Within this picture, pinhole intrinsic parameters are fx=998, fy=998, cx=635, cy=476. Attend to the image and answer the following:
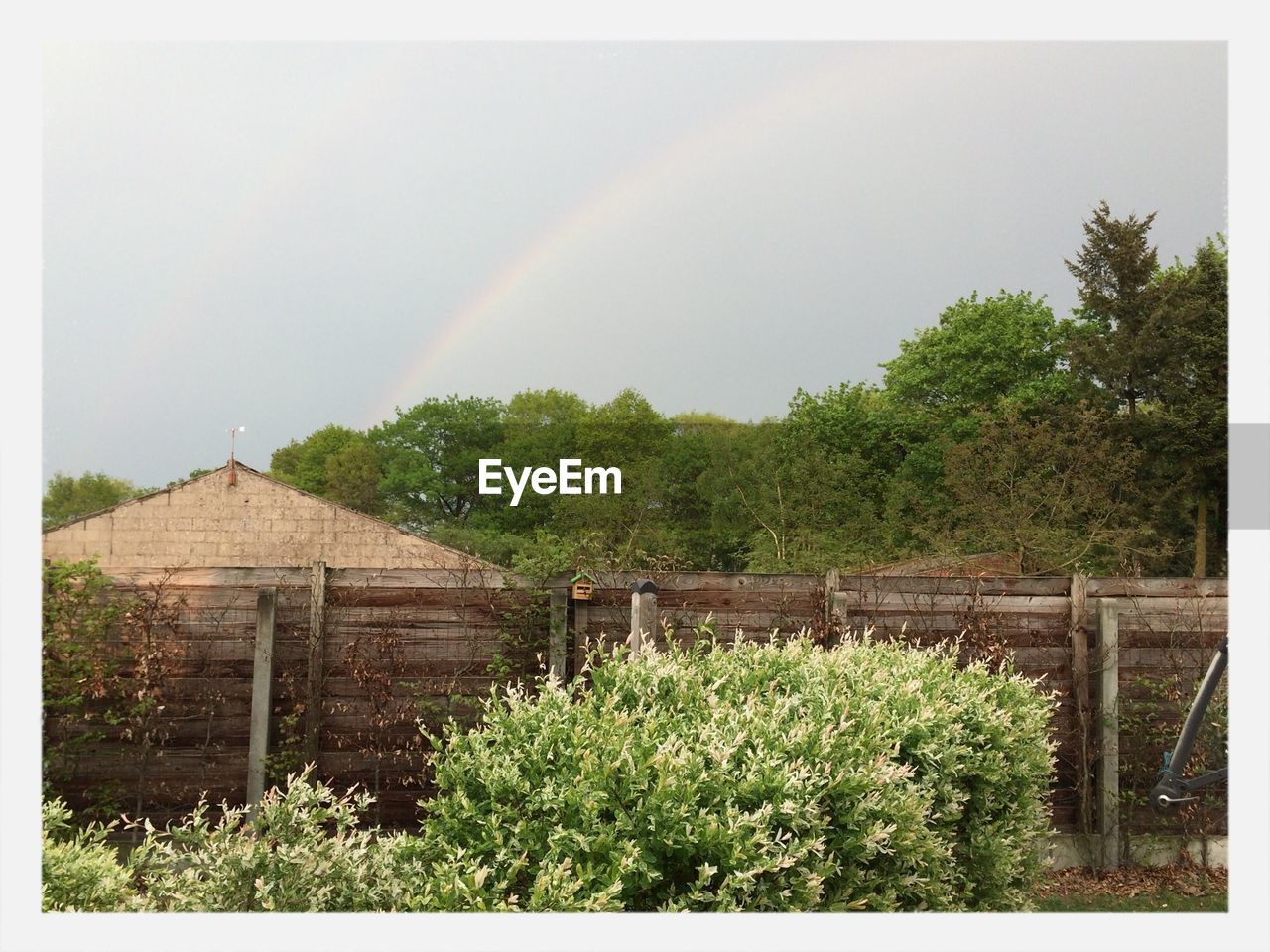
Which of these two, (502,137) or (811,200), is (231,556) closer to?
(502,137)

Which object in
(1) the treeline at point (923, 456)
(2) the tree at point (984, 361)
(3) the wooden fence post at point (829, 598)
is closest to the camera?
(3) the wooden fence post at point (829, 598)

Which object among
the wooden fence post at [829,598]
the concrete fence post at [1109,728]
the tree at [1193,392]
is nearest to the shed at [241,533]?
the wooden fence post at [829,598]

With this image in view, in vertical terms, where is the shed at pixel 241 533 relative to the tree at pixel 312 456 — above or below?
below

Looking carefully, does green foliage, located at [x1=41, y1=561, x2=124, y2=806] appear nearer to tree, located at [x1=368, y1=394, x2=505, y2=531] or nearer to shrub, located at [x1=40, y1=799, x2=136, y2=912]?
tree, located at [x1=368, y1=394, x2=505, y2=531]

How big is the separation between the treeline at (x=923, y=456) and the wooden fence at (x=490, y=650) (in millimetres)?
309

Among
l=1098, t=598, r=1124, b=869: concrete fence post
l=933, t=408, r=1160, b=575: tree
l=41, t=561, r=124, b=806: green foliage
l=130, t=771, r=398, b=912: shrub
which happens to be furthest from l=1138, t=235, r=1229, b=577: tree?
l=41, t=561, r=124, b=806: green foliage

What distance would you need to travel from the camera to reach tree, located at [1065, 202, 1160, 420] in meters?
5.24

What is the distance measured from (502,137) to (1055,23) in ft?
7.47

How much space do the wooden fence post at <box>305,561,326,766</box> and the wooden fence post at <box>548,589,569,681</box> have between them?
37.4 inches

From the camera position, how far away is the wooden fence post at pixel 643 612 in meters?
3.73

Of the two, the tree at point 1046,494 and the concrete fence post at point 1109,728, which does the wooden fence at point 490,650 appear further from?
the tree at point 1046,494

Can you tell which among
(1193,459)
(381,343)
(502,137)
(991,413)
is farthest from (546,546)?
(991,413)

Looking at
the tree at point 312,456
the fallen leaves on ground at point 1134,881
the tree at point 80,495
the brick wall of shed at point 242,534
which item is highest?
the tree at point 312,456
